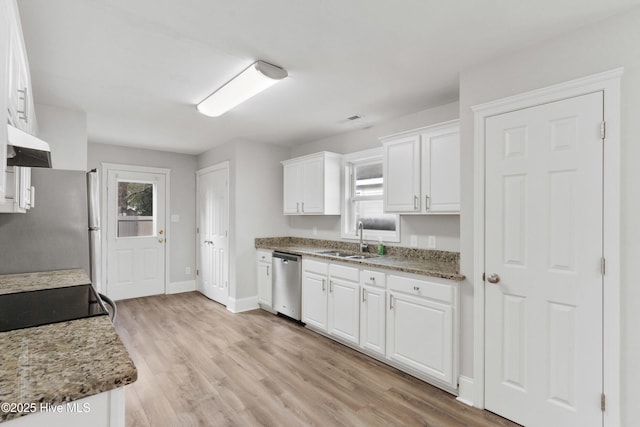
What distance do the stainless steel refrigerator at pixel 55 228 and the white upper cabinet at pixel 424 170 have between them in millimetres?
2722

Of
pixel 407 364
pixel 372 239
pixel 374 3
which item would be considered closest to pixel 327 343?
pixel 407 364

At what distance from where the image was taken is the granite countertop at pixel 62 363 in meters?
0.82

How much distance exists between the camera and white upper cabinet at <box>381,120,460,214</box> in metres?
2.75

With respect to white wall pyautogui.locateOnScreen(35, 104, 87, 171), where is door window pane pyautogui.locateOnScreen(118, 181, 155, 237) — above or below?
below

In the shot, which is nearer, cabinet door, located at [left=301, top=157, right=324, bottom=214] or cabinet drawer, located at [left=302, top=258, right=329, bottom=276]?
cabinet drawer, located at [left=302, top=258, right=329, bottom=276]

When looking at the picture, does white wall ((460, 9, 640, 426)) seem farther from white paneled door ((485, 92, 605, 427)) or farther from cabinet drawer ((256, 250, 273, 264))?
cabinet drawer ((256, 250, 273, 264))

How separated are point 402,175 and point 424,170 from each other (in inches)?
9.3

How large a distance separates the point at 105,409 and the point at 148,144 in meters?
4.83

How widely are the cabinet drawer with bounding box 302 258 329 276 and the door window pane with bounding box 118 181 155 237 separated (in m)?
3.08

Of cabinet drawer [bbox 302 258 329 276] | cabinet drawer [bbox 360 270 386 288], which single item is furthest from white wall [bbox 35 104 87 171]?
cabinet drawer [bbox 360 270 386 288]

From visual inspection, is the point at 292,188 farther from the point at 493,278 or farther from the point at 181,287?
the point at 493,278

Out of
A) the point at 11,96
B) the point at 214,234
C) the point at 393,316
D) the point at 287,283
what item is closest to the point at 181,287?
the point at 214,234

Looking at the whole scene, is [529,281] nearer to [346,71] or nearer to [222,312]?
[346,71]

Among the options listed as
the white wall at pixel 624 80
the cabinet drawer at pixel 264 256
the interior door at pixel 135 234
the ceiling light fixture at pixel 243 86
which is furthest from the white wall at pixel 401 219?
the interior door at pixel 135 234
